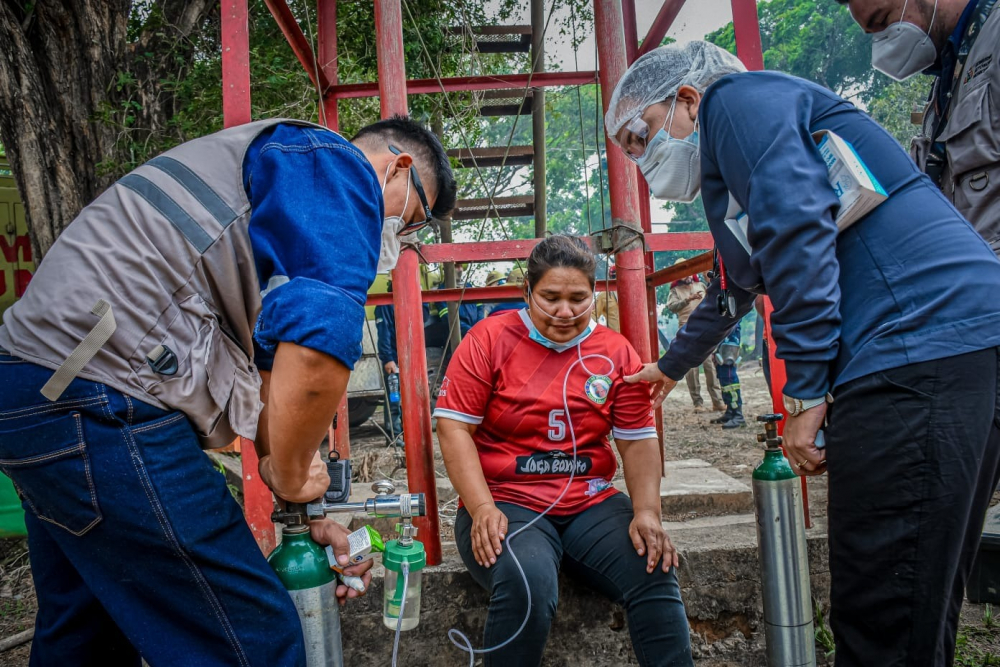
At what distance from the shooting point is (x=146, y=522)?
1.21 meters

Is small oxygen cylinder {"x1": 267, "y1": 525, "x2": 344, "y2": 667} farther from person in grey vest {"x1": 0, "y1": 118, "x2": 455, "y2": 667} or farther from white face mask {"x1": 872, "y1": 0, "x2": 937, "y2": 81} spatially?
white face mask {"x1": 872, "y1": 0, "x2": 937, "y2": 81}

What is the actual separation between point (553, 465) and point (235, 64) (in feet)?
6.05

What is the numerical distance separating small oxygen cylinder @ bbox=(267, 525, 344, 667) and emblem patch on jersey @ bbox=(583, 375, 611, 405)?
1098mm

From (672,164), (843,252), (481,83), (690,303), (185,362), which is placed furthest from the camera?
(690,303)

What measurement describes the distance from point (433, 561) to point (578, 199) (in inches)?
1476

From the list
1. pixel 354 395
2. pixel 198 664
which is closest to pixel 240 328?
pixel 198 664

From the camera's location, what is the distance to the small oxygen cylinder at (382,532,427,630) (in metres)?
1.80

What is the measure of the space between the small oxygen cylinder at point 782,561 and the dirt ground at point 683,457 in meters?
0.83

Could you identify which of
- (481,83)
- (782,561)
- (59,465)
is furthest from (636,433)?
(481,83)

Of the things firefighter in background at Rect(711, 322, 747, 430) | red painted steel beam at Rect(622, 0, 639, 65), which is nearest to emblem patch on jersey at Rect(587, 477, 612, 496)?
red painted steel beam at Rect(622, 0, 639, 65)

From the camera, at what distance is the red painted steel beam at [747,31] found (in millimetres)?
2635

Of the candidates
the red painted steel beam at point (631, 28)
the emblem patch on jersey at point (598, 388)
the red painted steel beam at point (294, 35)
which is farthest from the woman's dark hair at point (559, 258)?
the red painted steel beam at point (631, 28)

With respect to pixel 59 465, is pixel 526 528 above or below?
below

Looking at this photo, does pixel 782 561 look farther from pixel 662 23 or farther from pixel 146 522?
pixel 662 23
